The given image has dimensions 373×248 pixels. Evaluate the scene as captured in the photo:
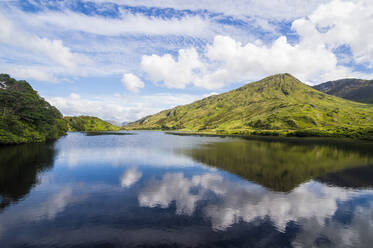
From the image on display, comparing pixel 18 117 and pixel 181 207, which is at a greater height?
pixel 18 117

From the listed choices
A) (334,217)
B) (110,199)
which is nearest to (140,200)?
(110,199)

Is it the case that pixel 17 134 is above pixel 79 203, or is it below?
above

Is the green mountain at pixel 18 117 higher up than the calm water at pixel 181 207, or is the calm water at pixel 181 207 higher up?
the green mountain at pixel 18 117

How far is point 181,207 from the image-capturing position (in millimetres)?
28969

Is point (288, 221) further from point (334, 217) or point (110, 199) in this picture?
point (110, 199)

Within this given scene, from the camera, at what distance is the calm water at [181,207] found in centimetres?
2119

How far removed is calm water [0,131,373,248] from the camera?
2119cm

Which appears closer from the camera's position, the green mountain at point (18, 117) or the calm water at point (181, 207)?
the calm water at point (181, 207)

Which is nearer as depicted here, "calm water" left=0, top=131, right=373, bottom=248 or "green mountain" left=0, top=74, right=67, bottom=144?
"calm water" left=0, top=131, right=373, bottom=248

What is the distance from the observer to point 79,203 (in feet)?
97.9

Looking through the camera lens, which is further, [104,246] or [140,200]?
[140,200]

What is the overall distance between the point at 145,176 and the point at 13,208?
2375cm

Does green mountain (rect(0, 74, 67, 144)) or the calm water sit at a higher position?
green mountain (rect(0, 74, 67, 144))

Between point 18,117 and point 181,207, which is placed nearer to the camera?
point 181,207
